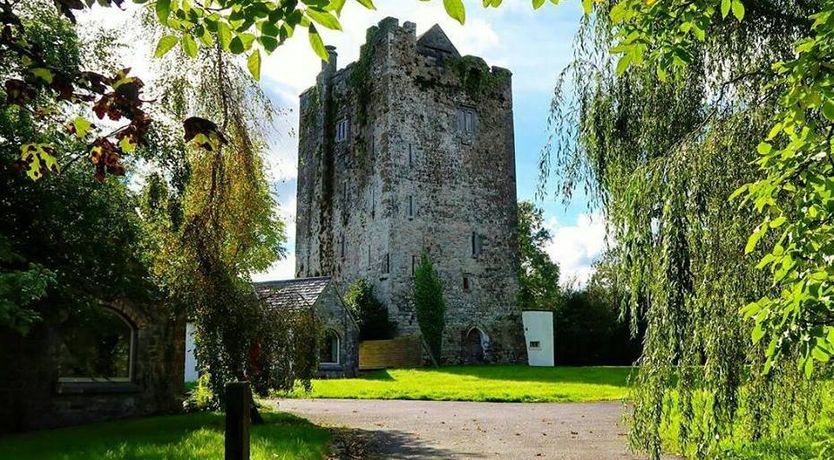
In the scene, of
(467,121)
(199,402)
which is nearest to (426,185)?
(467,121)

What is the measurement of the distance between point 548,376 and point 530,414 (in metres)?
11.0

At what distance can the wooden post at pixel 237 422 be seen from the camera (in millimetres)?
3691

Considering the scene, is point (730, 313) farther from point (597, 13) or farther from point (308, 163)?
point (308, 163)

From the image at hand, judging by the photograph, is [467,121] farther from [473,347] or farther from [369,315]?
[473,347]

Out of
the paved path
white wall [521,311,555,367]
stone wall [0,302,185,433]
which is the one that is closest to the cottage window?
Answer: white wall [521,311,555,367]

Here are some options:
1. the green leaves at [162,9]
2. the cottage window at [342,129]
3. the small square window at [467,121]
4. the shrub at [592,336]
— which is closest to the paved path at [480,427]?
the green leaves at [162,9]

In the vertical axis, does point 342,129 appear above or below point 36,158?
above

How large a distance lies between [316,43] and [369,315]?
30.1 m

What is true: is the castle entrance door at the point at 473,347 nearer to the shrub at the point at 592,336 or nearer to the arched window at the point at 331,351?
the shrub at the point at 592,336

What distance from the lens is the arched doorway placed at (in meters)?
34.6

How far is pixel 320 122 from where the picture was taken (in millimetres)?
38938

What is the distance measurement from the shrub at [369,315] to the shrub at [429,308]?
Result: 141 centimetres

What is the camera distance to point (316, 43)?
3.10 metres

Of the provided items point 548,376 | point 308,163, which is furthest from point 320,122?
point 548,376
